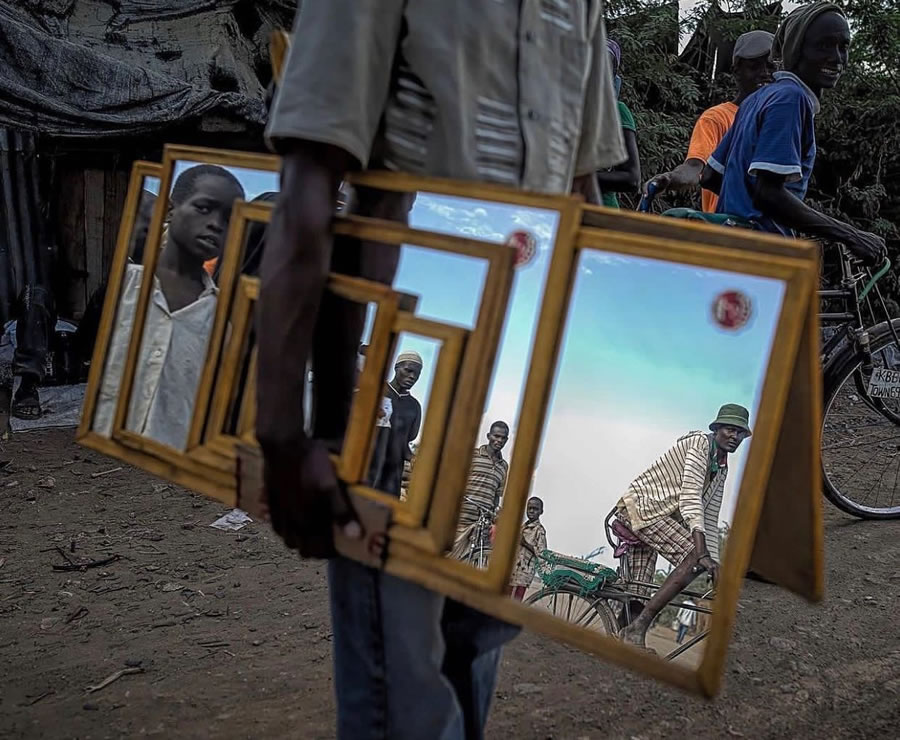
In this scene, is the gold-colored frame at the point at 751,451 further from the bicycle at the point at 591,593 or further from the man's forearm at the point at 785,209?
the man's forearm at the point at 785,209

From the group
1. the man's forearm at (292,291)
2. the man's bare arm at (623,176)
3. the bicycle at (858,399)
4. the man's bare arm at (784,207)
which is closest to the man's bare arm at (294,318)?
the man's forearm at (292,291)

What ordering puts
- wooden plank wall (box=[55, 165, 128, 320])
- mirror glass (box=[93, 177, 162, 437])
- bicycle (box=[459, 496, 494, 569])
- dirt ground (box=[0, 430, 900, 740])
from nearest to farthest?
mirror glass (box=[93, 177, 162, 437]) < bicycle (box=[459, 496, 494, 569]) < dirt ground (box=[0, 430, 900, 740]) < wooden plank wall (box=[55, 165, 128, 320])

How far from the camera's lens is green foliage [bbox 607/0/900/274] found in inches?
287

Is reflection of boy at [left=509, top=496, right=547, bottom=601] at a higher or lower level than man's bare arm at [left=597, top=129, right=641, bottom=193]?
lower

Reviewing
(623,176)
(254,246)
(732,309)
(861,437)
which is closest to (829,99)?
(861,437)

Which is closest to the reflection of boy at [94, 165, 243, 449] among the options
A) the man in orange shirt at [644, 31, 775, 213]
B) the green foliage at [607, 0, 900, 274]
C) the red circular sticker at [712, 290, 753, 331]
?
the red circular sticker at [712, 290, 753, 331]

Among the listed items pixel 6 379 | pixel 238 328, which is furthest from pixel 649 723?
pixel 6 379

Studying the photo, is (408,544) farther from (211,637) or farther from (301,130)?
(211,637)

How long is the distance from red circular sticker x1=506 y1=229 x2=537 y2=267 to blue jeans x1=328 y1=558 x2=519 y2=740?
47 cm

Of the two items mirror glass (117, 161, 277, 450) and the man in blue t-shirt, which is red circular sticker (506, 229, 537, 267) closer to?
mirror glass (117, 161, 277, 450)

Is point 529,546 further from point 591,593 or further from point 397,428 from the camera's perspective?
point 397,428

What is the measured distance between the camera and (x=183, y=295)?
1.25 meters

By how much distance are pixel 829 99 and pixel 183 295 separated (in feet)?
25.7

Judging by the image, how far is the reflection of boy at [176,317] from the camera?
121 cm
